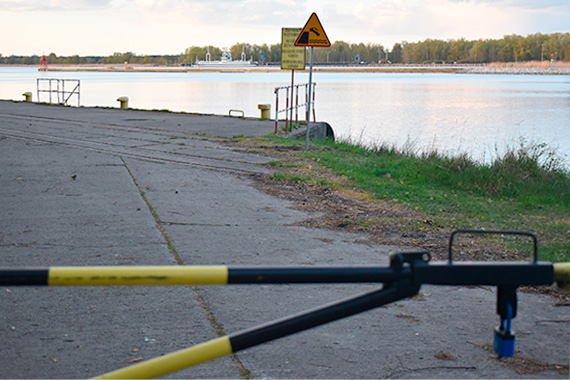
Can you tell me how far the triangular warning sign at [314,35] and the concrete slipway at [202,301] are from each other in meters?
4.19

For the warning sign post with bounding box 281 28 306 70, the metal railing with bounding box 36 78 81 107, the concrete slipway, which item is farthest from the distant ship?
the concrete slipway

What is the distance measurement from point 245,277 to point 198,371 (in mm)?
1406

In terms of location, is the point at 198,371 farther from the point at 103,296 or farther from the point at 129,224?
the point at 129,224

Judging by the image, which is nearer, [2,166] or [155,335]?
[155,335]

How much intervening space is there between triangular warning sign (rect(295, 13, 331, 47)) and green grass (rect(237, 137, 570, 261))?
2.22 metres

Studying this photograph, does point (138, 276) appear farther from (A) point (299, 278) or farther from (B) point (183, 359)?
(A) point (299, 278)

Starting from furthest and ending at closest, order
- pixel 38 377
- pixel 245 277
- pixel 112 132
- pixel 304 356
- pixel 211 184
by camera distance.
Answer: pixel 112 132
pixel 211 184
pixel 304 356
pixel 38 377
pixel 245 277

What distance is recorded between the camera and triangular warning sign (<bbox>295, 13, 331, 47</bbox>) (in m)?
12.8

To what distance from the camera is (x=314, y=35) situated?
42.3ft

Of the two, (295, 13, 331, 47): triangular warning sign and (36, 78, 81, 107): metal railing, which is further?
(36, 78, 81, 107): metal railing

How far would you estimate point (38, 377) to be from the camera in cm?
316

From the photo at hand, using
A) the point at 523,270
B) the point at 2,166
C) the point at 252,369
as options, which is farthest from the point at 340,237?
the point at 2,166

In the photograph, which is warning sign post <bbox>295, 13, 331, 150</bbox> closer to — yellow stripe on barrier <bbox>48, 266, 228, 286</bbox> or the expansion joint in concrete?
the expansion joint in concrete

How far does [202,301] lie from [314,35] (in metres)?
9.50
